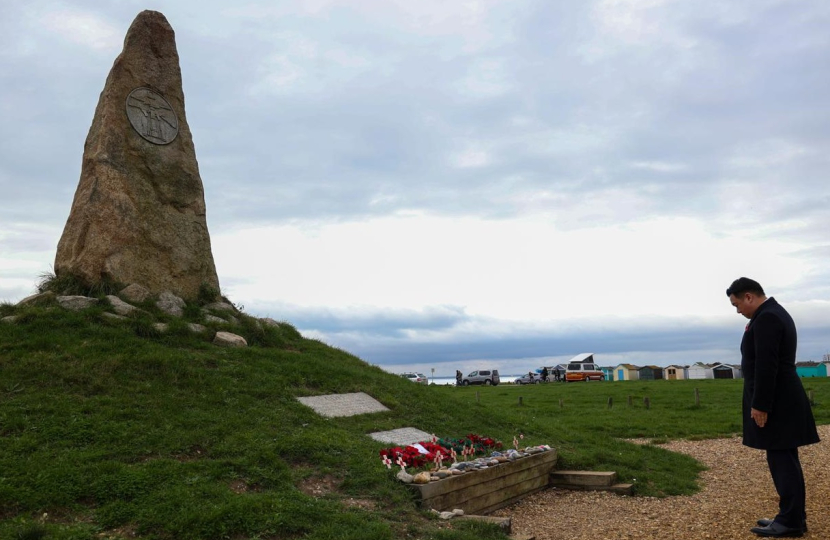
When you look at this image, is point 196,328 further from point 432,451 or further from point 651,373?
point 651,373

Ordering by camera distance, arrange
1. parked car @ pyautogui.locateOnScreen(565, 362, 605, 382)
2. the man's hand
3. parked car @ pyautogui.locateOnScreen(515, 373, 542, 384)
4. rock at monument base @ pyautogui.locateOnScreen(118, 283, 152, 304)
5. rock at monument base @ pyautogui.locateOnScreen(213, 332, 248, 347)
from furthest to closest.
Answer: parked car @ pyautogui.locateOnScreen(515, 373, 542, 384) < parked car @ pyautogui.locateOnScreen(565, 362, 605, 382) < rock at monument base @ pyautogui.locateOnScreen(118, 283, 152, 304) < rock at monument base @ pyautogui.locateOnScreen(213, 332, 248, 347) < the man's hand

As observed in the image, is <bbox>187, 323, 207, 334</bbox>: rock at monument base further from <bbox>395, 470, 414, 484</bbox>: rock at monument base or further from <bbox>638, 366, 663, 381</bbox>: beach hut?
<bbox>638, 366, 663, 381</bbox>: beach hut

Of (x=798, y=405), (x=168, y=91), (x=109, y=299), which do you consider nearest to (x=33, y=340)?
(x=109, y=299)

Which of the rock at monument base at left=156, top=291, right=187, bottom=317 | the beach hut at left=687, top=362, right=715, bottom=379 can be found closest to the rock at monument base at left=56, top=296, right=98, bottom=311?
the rock at monument base at left=156, top=291, right=187, bottom=317

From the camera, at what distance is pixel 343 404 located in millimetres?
11078

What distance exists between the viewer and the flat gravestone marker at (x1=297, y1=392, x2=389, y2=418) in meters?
10.5

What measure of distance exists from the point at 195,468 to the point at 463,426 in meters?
5.38

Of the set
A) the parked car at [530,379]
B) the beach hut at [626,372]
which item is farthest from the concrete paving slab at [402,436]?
the beach hut at [626,372]

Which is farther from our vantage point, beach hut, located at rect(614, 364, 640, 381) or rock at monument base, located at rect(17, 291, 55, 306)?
beach hut, located at rect(614, 364, 640, 381)

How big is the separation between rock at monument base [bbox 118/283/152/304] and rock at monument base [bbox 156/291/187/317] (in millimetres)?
293

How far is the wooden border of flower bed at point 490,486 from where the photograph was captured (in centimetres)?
728

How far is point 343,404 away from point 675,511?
5.38 metres

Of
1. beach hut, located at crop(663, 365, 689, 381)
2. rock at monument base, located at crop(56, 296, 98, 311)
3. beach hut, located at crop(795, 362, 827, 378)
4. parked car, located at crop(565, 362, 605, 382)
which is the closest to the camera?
rock at monument base, located at crop(56, 296, 98, 311)

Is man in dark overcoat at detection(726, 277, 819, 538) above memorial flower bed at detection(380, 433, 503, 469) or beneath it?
above
